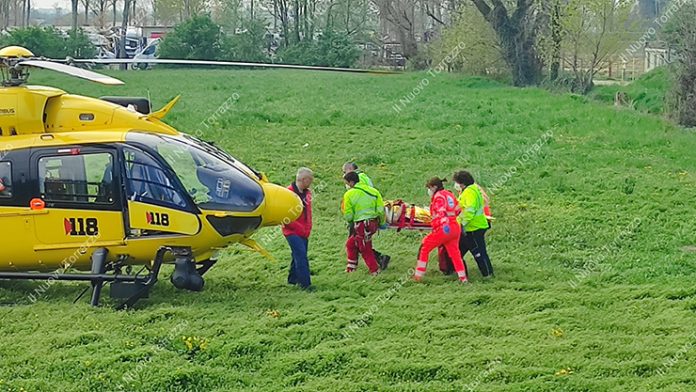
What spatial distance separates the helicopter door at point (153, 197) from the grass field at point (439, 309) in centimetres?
90

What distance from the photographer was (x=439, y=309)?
9.66 m

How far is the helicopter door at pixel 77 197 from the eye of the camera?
397 inches

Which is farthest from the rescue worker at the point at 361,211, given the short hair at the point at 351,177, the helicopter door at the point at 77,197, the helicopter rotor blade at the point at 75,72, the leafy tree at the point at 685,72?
the leafy tree at the point at 685,72

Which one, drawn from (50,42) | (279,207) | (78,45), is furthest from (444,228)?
(78,45)

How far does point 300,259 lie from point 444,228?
172cm

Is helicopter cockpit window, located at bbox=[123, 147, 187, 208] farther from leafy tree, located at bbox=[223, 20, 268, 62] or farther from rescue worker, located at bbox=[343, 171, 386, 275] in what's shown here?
leafy tree, located at bbox=[223, 20, 268, 62]

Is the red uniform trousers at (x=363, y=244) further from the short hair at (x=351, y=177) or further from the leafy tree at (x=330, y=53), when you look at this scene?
the leafy tree at (x=330, y=53)

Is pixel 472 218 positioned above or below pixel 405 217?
above

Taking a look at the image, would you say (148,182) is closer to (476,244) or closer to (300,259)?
(300,259)

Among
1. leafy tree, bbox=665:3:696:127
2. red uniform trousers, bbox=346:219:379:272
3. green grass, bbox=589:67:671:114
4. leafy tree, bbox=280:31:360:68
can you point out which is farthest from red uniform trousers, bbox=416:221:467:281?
leafy tree, bbox=280:31:360:68

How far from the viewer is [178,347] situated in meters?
8.52

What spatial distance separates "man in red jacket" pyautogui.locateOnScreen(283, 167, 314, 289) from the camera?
35.3ft

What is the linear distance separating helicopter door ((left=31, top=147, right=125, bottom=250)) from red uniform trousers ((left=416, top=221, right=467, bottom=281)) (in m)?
3.46

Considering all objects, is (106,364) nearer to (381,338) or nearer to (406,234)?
(381,338)
